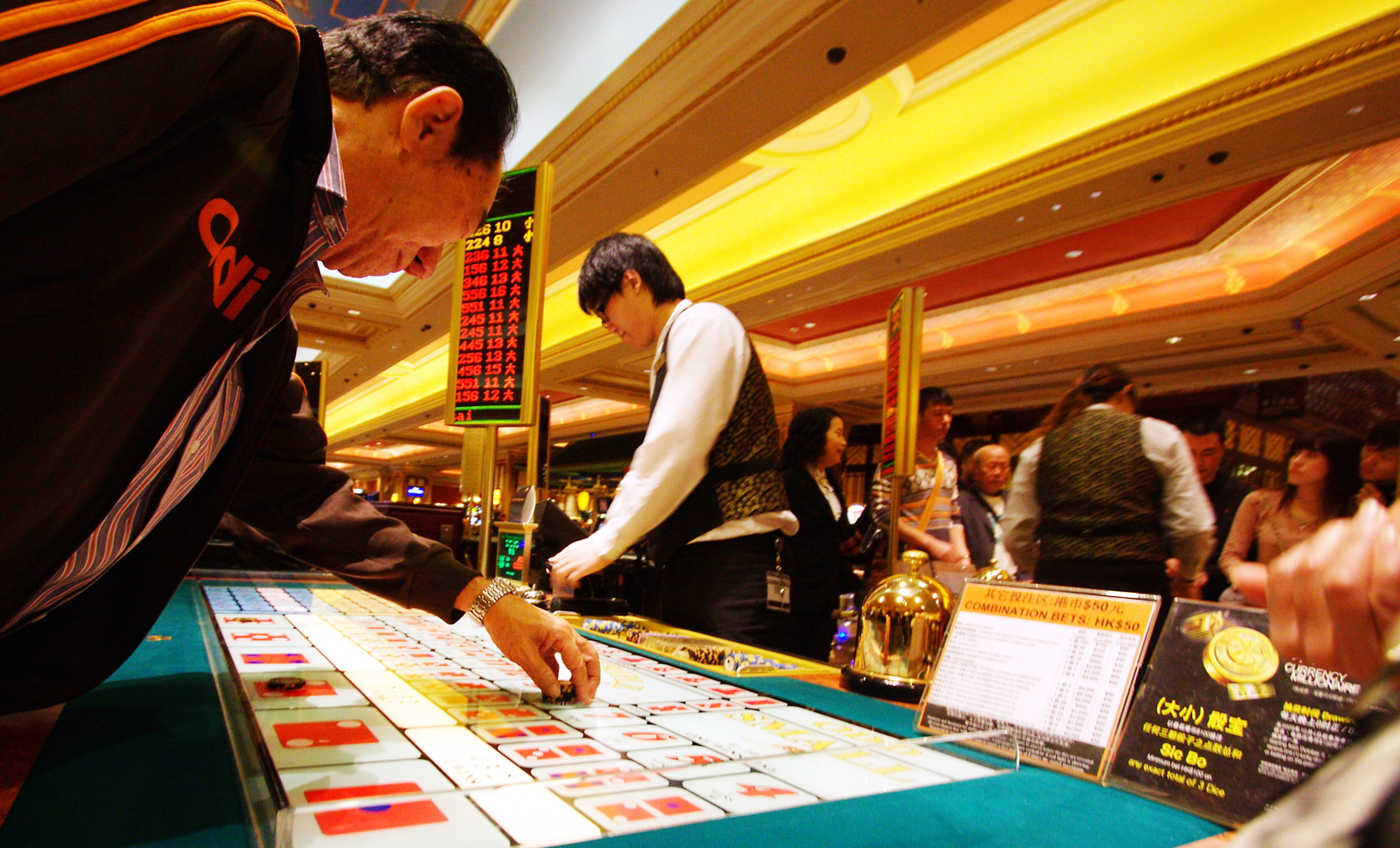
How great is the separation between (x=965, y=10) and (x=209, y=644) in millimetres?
3586

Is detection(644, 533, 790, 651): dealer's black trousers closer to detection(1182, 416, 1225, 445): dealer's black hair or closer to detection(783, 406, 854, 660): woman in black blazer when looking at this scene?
detection(783, 406, 854, 660): woman in black blazer

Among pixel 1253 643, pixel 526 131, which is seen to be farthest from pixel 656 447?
pixel 526 131

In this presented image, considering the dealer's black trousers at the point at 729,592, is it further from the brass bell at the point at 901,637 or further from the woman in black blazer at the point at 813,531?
the woman in black blazer at the point at 813,531

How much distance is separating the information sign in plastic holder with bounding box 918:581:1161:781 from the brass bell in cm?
14

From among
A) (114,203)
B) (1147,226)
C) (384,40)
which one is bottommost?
(114,203)

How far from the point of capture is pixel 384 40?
29.1 inches

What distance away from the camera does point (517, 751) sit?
2.05ft

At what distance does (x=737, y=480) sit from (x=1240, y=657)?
1116mm

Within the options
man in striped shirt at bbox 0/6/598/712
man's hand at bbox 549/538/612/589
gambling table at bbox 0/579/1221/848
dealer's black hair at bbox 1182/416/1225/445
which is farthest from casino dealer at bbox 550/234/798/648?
dealer's black hair at bbox 1182/416/1225/445

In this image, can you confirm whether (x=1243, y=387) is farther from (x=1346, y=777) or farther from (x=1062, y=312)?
(x=1346, y=777)

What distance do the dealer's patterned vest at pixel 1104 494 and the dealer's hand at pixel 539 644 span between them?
5.98 ft

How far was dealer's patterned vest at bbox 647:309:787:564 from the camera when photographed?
5.57 ft

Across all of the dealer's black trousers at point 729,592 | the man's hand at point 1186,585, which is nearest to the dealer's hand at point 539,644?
the dealer's black trousers at point 729,592

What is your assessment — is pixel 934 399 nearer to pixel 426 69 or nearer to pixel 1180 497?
pixel 1180 497
